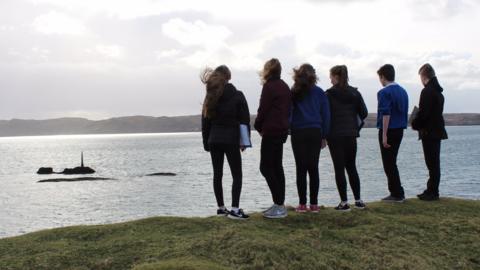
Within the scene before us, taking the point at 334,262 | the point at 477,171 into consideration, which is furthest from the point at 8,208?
the point at 477,171

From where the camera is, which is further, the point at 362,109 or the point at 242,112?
the point at 362,109

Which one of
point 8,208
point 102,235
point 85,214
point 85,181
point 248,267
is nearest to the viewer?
point 248,267

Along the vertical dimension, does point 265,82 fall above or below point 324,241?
above

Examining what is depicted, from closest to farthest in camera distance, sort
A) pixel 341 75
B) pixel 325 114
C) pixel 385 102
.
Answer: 1. pixel 325 114
2. pixel 341 75
3. pixel 385 102

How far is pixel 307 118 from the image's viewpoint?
9.75 metres

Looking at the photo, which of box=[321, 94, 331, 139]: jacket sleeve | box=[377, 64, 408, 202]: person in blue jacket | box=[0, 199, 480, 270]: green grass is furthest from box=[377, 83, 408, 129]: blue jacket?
box=[0, 199, 480, 270]: green grass

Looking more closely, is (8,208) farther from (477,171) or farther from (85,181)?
(477,171)

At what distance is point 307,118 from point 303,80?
80 cm

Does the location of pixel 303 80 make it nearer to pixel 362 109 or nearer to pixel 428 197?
pixel 362 109

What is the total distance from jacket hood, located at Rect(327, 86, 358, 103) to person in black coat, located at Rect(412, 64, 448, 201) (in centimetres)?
241

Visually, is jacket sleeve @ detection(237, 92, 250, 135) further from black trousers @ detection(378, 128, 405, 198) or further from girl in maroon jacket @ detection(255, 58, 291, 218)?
black trousers @ detection(378, 128, 405, 198)

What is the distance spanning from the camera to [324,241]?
336 inches

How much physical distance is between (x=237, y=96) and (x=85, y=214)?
40537 mm

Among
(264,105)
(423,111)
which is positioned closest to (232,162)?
(264,105)
